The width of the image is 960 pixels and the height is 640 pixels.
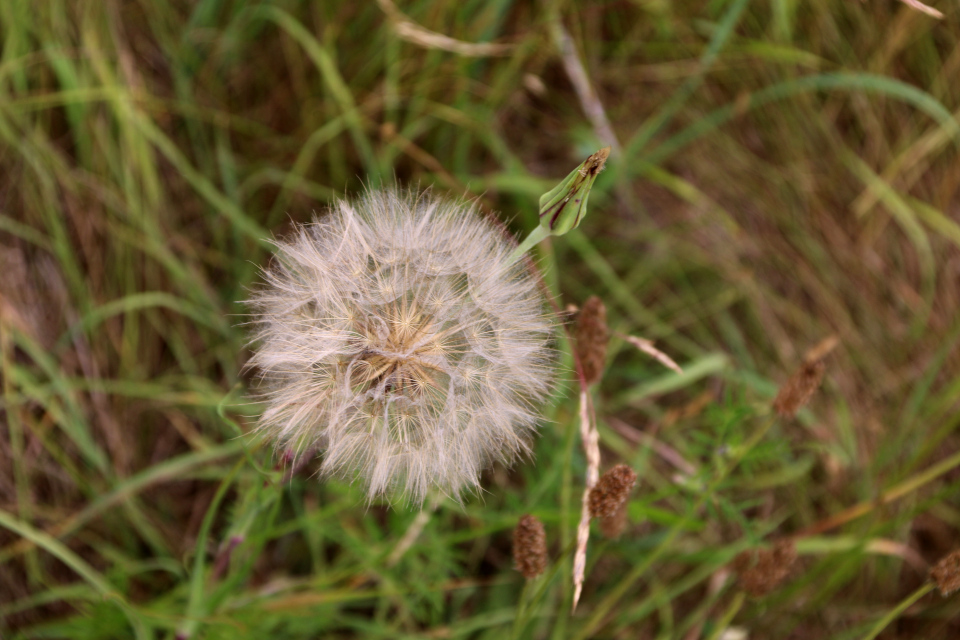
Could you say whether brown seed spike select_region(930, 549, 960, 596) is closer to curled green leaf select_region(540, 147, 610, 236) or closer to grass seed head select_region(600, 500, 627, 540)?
grass seed head select_region(600, 500, 627, 540)

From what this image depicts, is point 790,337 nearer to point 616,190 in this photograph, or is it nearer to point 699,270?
point 699,270

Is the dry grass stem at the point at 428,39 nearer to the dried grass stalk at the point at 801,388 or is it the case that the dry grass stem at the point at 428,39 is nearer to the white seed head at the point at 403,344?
the white seed head at the point at 403,344

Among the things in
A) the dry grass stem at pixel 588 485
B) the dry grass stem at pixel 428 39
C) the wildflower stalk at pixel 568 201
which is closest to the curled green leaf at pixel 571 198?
the wildflower stalk at pixel 568 201

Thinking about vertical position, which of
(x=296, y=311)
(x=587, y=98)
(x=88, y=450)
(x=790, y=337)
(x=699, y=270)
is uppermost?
(x=587, y=98)

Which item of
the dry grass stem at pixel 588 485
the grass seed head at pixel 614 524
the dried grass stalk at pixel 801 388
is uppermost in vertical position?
the dried grass stalk at pixel 801 388

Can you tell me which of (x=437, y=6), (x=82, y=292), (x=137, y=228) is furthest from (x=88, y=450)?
(x=437, y=6)

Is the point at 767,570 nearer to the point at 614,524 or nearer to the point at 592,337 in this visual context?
the point at 614,524
